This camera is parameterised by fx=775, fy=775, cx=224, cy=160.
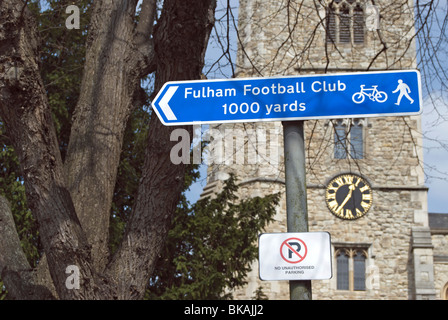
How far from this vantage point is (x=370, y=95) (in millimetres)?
3420

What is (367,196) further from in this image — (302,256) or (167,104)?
(302,256)

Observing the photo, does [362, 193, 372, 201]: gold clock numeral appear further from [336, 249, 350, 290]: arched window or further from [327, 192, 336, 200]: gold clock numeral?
[336, 249, 350, 290]: arched window

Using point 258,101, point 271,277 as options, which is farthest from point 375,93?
point 271,277

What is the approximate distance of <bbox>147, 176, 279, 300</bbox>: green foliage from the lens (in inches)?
451

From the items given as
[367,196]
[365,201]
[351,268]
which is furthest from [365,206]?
[351,268]

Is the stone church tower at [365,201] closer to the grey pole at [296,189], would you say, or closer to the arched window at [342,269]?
the arched window at [342,269]

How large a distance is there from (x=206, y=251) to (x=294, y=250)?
8.94 m

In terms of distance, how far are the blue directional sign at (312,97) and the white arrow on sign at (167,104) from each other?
0.31 ft

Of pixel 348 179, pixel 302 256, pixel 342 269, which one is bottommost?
pixel 302 256

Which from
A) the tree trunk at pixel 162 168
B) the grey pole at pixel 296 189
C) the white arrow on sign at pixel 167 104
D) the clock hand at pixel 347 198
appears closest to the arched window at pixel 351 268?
the clock hand at pixel 347 198

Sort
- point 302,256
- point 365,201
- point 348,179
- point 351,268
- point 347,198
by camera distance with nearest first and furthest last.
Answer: point 302,256 → point 351,268 → point 347,198 → point 365,201 → point 348,179

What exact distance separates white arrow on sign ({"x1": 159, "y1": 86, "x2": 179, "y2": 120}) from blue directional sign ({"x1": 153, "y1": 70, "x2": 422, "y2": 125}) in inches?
3.8
